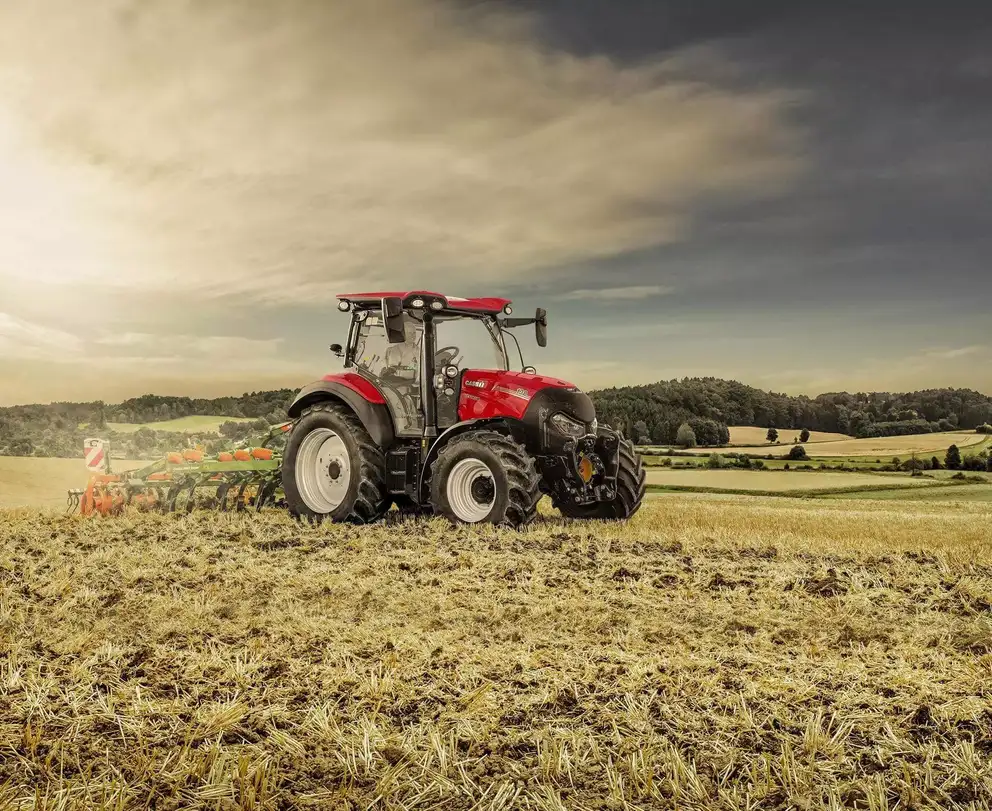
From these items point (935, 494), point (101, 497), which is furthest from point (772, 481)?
point (101, 497)

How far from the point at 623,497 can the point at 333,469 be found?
3.72m

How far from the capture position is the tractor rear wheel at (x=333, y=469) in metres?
10.6

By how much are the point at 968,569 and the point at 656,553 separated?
9.51 feet

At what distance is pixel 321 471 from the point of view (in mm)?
11516

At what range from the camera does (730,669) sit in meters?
4.86

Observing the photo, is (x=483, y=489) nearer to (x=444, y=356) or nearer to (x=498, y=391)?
(x=498, y=391)

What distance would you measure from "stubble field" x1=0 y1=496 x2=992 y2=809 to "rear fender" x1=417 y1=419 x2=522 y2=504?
1480 millimetres

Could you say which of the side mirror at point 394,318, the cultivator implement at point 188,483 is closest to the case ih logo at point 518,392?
the side mirror at point 394,318

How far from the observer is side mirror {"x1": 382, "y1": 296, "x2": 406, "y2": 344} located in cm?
991

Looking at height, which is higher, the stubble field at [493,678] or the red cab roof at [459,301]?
the red cab roof at [459,301]

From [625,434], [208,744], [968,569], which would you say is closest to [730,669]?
[208,744]

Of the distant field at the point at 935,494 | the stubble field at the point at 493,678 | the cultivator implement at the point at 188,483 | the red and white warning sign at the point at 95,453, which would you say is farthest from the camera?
the distant field at the point at 935,494

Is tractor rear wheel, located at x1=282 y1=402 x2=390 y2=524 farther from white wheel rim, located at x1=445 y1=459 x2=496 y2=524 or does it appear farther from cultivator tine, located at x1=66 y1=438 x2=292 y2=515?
white wheel rim, located at x1=445 y1=459 x2=496 y2=524

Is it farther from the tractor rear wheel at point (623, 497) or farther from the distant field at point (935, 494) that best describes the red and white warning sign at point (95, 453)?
the distant field at point (935, 494)
